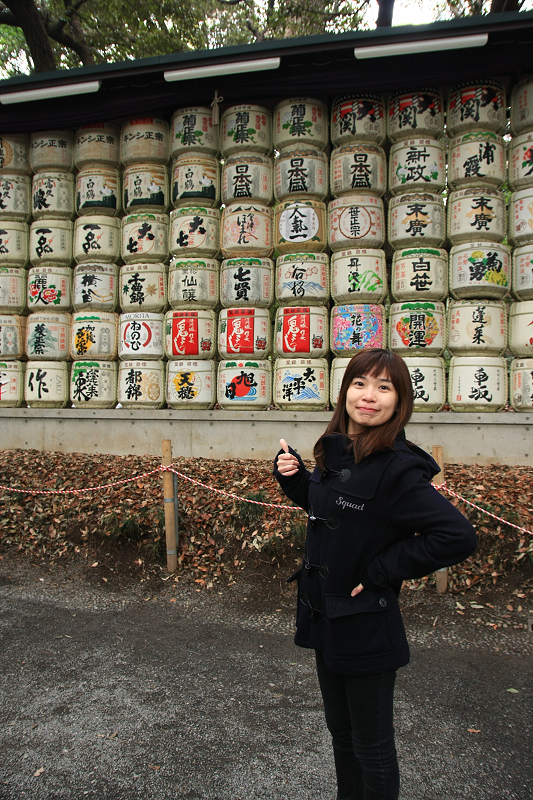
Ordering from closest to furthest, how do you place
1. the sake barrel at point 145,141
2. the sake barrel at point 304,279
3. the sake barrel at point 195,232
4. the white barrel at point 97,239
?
the sake barrel at point 304,279 < the sake barrel at point 195,232 < the sake barrel at point 145,141 < the white barrel at point 97,239

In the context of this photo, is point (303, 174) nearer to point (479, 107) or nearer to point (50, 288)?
point (479, 107)

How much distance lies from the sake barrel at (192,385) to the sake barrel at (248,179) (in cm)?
235

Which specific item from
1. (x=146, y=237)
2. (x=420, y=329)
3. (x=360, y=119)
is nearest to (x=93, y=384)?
(x=146, y=237)

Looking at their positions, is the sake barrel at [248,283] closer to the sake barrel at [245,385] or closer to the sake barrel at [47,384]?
the sake barrel at [245,385]

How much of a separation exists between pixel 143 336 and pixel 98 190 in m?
2.32

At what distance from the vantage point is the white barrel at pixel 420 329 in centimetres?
673

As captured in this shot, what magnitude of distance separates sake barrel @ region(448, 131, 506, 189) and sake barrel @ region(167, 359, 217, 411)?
4.13m

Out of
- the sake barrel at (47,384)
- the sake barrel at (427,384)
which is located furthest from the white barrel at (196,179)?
the sake barrel at (427,384)

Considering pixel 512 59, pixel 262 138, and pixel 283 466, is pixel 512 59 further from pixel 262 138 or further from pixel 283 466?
pixel 283 466

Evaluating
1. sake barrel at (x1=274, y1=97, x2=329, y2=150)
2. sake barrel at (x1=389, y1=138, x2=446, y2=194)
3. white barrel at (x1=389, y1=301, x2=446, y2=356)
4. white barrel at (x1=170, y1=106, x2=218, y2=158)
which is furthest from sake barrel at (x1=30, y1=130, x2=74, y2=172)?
white barrel at (x1=389, y1=301, x2=446, y2=356)

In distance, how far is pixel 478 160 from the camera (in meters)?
6.70

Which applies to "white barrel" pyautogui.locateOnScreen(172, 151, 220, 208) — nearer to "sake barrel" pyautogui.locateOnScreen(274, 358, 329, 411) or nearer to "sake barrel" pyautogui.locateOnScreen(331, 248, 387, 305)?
"sake barrel" pyautogui.locateOnScreen(331, 248, 387, 305)

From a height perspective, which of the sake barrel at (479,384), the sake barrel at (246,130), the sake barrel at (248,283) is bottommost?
the sake barrel at (479,384)

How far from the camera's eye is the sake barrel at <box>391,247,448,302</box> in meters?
6.76
